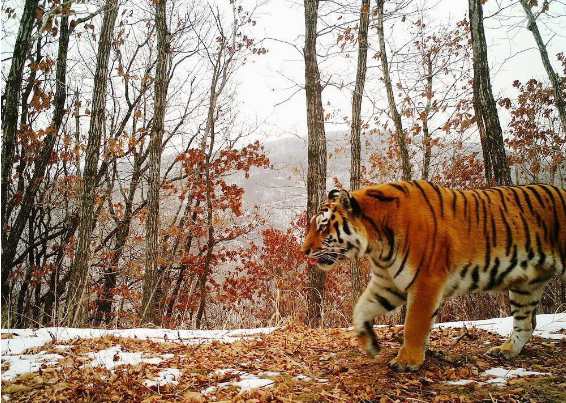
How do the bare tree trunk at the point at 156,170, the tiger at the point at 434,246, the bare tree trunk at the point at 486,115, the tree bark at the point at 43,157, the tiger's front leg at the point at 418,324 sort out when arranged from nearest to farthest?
the tiger's front leg at the point at 418,324 → the tiger at the point at 434,246 → the bare tree trunk at the point at 486,115 → the tree bark at the point at 43,157 → the bare tree trunk at the point at 156,170

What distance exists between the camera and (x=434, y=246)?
11.3ft

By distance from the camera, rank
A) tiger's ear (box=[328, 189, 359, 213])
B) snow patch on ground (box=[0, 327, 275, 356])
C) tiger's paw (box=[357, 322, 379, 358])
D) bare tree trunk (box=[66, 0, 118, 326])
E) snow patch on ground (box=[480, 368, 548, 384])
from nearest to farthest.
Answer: snow patch on ground (box=[480, 368, 548, 384])
tiger's paw (box=[357, 322, 379, 358])
tiger's ear (box=[328, 189, 359, 213])
snow patch on ground (box=[0, 327, 275, 356])
bare tree trunk (box=[66, 0, 118, 326])

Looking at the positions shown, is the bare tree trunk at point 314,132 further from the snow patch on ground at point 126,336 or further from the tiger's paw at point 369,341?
the tiger's paw at point 369,341

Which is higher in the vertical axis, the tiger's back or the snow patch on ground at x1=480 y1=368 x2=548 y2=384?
the tiger's back

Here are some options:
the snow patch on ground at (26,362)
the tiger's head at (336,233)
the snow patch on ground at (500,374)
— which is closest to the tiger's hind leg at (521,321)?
the snow patch on ground at (500,374)

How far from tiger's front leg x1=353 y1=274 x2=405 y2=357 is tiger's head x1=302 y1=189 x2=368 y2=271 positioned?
0.34m

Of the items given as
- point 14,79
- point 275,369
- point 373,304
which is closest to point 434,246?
point 373,304

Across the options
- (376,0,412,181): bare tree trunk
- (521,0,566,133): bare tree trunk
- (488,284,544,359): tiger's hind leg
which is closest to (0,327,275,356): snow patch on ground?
(488,284,544,359): tiger's hind leg

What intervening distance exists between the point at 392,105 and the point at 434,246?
28.9 feet

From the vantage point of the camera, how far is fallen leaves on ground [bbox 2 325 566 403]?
2.90 meters

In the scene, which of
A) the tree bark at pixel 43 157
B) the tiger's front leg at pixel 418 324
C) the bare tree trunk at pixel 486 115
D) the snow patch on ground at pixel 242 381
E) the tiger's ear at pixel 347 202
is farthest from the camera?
the tree bark at pixel 43 157

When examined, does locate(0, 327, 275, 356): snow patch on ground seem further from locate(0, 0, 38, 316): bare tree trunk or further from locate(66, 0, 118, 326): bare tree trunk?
locate(66, 0, 118, 326): bare tree trunk

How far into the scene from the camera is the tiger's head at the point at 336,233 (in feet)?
12.2

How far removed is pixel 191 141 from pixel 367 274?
11573 millimetres
